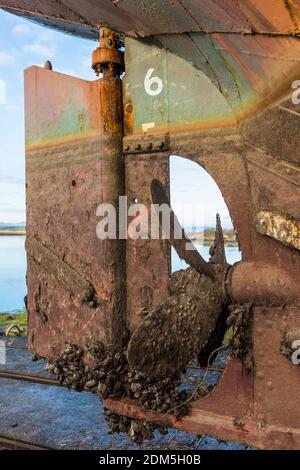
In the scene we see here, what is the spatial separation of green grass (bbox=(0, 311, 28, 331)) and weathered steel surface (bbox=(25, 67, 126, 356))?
1053cm

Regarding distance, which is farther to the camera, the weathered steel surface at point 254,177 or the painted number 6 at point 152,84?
the painted number 6 at point 152,84

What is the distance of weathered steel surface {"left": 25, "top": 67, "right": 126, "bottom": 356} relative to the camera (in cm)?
378

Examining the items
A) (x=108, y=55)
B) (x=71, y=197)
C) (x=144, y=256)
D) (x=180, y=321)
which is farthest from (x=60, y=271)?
(x=108, y=55)

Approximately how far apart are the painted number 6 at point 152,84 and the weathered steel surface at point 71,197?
0.91 feet

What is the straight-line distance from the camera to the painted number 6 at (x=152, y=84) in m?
3.62

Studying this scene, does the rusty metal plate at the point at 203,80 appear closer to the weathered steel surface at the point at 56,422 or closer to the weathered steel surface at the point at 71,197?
the weathered steel surface at the point at 71,197

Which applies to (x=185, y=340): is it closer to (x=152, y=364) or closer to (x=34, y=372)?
(x=152, y=364)

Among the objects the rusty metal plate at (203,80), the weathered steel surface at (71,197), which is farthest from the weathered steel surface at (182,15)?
the weathered steel surface at (71,197)

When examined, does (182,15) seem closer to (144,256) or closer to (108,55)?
(108,55)

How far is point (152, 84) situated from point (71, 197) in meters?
1.26

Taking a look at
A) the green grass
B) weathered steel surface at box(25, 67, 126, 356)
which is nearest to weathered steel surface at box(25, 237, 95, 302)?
weathered steel surface at box(25, 67, 126, 356)

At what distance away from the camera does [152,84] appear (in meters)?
3.68

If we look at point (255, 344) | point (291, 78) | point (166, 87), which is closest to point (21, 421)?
point (255, 344)

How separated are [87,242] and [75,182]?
58 centimetres
